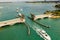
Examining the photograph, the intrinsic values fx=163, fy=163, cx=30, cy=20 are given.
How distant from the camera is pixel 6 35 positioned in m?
19.3

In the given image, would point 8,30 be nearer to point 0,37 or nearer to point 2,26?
point 2,26

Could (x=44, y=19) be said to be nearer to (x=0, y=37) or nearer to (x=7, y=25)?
(x=7, y=25)

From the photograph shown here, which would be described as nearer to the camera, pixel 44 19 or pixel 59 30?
pixel 59 30

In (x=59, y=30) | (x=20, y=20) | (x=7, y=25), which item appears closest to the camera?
(x=59, y=30)

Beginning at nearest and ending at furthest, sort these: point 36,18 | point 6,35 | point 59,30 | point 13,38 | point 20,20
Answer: point 13,38, point 6,35, point 59,30, point 20,20, point 36,18

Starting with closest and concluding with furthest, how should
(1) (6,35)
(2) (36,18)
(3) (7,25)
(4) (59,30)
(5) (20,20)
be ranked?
1. (1) (6,35)
2. (4) (59,30)
3. (3) (7,25)
4. (5) (20,20)
5. (2) (36,18)

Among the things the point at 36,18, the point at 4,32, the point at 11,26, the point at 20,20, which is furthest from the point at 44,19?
the point at 4,32

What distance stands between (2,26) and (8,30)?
57.8 inches

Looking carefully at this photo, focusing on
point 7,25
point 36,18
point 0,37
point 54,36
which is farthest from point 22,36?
point 36,18

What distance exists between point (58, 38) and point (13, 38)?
16.4 ft

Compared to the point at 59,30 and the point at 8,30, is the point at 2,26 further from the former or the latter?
the point at 59,30

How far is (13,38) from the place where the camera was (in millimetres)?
18062

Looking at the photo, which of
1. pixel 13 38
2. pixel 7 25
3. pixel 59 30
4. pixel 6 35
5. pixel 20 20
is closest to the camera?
pixel 13 38

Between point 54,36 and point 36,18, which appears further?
point 36,18
